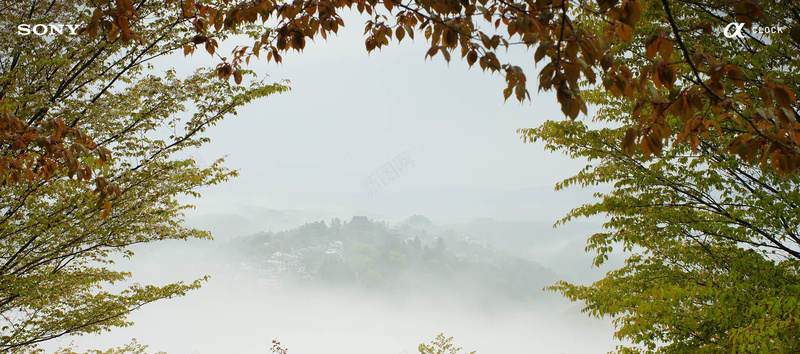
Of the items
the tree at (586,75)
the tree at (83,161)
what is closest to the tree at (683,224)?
the tree at (586,75)

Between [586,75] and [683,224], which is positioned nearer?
[586,75]

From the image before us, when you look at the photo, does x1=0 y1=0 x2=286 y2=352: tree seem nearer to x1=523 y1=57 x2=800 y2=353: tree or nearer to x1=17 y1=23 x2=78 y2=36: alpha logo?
x1=17 y1=23 x2=78 y2=36: alpha logo

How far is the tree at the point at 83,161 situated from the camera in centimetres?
597

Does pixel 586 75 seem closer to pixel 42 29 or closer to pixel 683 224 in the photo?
pixel 683 224

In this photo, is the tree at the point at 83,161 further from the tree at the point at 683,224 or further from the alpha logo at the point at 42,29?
the tree at the point at 683,224

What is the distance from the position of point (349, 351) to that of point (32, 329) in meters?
181

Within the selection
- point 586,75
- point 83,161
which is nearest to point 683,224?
point 586,75

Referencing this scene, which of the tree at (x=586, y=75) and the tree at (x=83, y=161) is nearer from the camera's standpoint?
the tree at (x=586, y=75)

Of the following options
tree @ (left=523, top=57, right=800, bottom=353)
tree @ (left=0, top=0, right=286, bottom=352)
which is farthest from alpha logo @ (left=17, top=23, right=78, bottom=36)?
tree @ (left=523, top=57, right=800, bottom=353)

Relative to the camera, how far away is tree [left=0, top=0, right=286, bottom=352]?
5.97 meters

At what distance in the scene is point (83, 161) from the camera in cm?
532

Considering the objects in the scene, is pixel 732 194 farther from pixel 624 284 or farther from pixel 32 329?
pixel 32 329

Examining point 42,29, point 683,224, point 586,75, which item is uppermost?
point 42,29

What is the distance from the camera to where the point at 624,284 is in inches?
266
